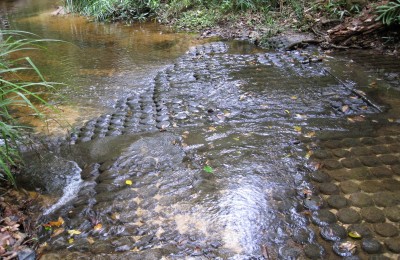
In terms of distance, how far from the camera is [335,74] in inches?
174

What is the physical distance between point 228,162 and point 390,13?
13.8ft

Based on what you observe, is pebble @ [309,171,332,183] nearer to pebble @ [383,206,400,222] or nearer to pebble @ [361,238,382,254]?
pebble @ [383,206,400,222]

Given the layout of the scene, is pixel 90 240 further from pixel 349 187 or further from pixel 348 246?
pixel 349 187

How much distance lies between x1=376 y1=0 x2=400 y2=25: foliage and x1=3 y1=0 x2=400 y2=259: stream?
0.70 meters

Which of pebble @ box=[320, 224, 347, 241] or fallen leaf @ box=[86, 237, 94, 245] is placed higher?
pebble @ box=[320, 224, 347, 241]

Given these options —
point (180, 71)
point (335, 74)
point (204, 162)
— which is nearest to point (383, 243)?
point (204, 162)

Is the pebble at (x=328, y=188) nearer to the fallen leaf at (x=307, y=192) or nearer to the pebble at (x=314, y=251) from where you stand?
the fallen leaf at (x=307, y=192)

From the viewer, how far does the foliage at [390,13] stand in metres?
5.16

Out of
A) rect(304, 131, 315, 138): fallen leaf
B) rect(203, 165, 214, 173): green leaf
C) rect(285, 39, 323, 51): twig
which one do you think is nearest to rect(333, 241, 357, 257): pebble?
rect(203, 165, 214, 173): green leaf

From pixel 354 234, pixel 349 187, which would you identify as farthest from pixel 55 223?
pixel 349 187

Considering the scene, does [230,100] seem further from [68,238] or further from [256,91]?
[68,238]

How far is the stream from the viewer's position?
203cm

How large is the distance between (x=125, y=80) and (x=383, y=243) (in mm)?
3841

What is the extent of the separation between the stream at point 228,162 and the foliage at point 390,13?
0.70 m
